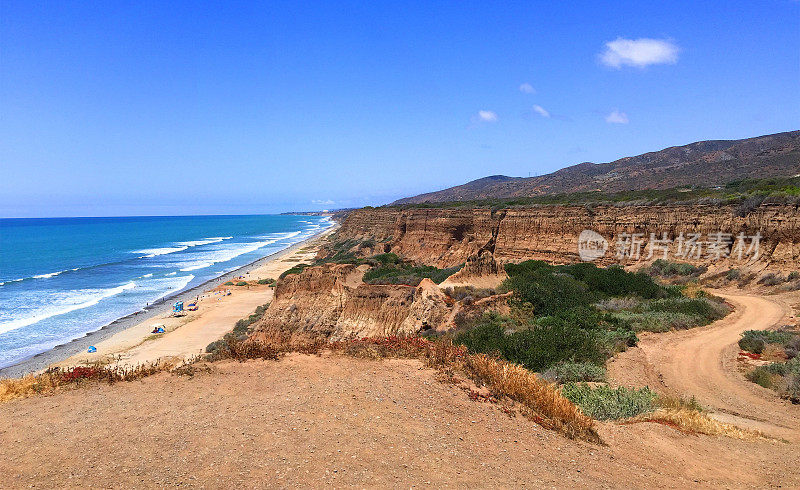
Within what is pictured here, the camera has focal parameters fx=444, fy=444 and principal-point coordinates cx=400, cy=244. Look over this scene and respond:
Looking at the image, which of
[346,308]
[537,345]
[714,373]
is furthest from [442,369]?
[346,308]

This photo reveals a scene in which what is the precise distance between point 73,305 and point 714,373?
44.8 m

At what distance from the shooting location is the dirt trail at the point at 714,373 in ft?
29.4

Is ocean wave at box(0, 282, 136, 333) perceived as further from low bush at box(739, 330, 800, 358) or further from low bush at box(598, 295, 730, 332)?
low bush at box(739, 330, 800, 358)

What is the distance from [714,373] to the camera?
38.2 ft

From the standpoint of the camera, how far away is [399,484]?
502cm

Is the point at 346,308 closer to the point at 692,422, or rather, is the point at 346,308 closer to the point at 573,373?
the point at 573,373

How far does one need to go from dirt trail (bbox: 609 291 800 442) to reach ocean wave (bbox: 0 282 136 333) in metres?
37.7

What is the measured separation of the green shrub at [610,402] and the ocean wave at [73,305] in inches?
1451

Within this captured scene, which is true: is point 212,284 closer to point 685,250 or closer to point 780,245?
point 685,250

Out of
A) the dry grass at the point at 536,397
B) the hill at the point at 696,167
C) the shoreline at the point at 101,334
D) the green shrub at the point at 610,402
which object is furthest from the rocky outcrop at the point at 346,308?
the hill at the point at 696,167

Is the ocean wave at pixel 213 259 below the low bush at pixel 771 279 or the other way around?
below

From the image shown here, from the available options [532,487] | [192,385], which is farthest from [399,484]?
[192,385]

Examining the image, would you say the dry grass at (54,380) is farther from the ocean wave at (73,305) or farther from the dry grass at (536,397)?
the ocean wave at (73,305)

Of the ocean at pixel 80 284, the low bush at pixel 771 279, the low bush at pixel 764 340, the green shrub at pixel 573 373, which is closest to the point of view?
the green shrub at pixel 573 373
